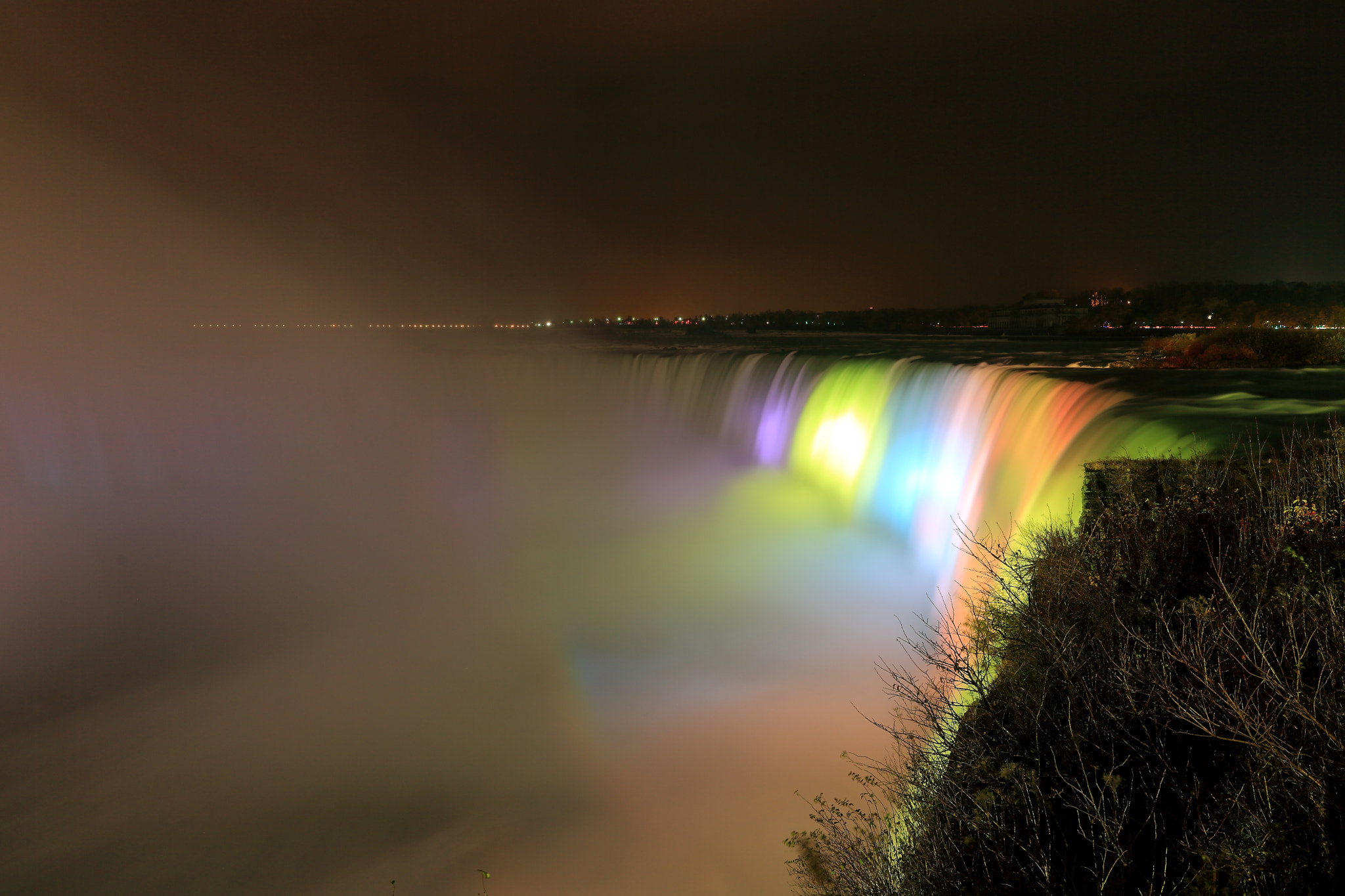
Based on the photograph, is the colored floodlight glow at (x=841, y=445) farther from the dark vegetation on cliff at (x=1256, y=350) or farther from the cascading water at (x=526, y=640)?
the dark vegetation on cliff at (x=1256, y=350)

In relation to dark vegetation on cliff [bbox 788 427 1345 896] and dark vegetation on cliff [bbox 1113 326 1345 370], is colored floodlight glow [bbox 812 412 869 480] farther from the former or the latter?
dark vegetation on cliff [bbox 788 427 1345 896]

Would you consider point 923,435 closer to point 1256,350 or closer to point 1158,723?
point 1256,350

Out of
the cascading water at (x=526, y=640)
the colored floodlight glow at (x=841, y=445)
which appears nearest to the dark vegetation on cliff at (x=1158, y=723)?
the cascading water at (x=526, y=640)

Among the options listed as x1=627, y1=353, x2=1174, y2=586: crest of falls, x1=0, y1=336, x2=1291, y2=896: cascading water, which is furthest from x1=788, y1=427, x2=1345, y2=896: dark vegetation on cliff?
x1=0, y1=336, x2=1291, y2=896: cascading water

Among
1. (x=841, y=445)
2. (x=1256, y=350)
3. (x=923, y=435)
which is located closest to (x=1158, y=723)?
(x=923, y=435)

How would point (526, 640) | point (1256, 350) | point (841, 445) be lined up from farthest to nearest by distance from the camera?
point (841, 445) < point (1256, 350) < point (526, 640)

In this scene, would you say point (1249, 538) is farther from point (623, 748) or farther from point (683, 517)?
point (683, 517)

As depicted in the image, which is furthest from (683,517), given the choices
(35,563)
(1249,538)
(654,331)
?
(654,331)
